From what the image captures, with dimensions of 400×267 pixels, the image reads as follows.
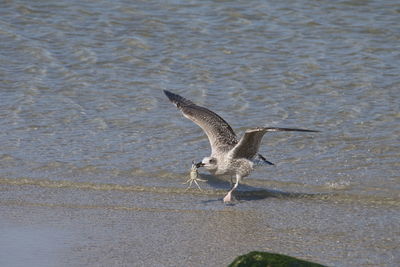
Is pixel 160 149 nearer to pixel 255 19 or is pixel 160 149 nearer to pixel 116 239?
pixel 116 239

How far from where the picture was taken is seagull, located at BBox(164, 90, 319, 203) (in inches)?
308

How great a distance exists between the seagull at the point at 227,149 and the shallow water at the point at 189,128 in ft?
0.59

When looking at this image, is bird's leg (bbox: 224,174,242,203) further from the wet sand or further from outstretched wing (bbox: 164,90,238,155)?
outstretched wing (bbox: 164,90,238,155)

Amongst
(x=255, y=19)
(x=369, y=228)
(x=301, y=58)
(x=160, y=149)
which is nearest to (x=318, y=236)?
(x=369, y=228)

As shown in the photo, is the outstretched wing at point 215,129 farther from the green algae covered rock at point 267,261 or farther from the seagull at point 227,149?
the green algae covered rock at point 267,261

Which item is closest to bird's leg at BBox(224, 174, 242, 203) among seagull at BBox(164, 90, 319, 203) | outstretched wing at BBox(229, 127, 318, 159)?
seagull at BBox(164, 90, 319, 203)

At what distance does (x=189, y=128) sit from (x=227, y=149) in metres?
1.20

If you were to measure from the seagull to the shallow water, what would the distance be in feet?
0.59

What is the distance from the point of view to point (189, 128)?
939 centimetres

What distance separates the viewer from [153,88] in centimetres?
1062

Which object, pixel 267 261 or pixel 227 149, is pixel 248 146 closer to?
pixel 227 149

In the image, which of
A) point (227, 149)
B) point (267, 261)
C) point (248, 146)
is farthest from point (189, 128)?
point (267, 261)

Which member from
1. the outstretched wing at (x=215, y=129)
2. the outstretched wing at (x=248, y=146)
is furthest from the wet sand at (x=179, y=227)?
the outstretched wing at (x=215, y=129)

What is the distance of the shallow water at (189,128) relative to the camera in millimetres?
6215
